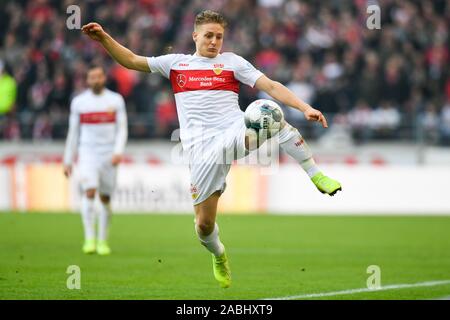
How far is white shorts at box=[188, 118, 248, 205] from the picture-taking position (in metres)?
9.63

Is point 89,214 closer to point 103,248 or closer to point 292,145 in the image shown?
point 103,248

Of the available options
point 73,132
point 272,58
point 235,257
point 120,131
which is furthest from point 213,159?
point 272,58

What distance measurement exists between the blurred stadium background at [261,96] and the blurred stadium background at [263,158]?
0.03 m

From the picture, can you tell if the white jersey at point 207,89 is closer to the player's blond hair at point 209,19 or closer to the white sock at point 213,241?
the player's blond hair at point 209,19

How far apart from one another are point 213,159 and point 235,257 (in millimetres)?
4404

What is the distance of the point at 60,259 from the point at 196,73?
446cm

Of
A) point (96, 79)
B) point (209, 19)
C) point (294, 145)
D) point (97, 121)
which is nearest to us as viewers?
point (294, 145)

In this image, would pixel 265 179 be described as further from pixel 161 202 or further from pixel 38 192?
pixel 38 192

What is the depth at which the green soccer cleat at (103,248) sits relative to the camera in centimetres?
1425

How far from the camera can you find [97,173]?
14859mm

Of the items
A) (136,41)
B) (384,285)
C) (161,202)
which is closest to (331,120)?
(161,202)

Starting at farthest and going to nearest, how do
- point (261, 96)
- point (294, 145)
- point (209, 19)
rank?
point (261, 96) → point (209, 19) → point (294, 145)

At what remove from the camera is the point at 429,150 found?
22266 mm

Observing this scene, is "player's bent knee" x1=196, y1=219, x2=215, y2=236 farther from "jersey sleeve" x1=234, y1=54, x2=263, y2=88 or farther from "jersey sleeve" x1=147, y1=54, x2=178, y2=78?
"jersey sleeve" x1=147, y1=54, x2=178, y2=78
